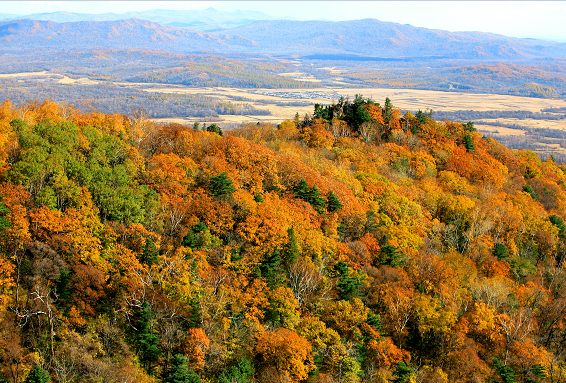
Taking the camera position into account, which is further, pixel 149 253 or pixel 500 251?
pixel 500 251

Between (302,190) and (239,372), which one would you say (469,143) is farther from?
(239,372)

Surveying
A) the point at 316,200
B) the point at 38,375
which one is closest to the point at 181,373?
the point at 38,375

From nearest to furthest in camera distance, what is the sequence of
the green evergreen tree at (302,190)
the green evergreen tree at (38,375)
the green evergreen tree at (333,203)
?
the green evergreen tree at (38,375)
the green evergreen tree at (333,203)
the green evergreen tree at (302,190)

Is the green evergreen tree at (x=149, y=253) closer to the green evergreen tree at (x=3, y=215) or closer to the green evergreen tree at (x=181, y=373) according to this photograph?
the green evergreen tree at (x=181, y=373)

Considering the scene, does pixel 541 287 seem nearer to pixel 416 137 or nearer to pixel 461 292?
pixel 461 292

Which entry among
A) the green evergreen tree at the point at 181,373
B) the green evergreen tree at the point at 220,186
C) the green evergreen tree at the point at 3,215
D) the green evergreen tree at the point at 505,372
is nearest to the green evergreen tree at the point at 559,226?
the green evergreen tree at the point at 505,372

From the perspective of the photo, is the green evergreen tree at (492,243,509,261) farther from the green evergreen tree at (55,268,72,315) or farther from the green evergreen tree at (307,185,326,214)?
the green evergreen tree at (55,268,72,315)
